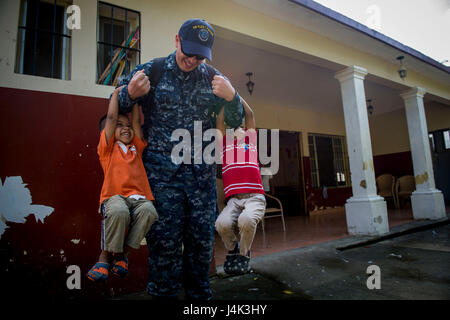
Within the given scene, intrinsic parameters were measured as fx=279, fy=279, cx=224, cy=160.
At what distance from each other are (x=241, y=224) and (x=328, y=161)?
9.73m

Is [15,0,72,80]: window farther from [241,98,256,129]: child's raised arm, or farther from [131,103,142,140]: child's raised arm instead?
[241,98,256,129]: child's raised arm

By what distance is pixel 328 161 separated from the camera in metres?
10.5

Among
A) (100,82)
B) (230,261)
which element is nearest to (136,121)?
(230,261)

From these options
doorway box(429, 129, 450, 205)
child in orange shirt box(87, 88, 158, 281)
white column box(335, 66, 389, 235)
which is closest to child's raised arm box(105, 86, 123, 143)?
child in orange shirt box(87, 88, 158, 281)

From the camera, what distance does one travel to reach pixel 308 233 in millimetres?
5910

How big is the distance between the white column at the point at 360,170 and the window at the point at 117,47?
170 inches

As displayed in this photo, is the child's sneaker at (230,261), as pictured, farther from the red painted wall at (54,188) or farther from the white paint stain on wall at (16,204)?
the white paint stain on wall at (16,204)

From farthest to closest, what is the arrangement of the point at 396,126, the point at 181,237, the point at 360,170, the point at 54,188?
1. the point at 396,126
2. the point at 360,170
3. the point at 54,188
4. the point at 181,237

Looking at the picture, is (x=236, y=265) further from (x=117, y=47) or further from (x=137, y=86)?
(x=117, y=47)

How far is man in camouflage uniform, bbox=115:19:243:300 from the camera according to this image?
158 centimetres

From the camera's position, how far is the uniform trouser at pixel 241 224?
1593 mm

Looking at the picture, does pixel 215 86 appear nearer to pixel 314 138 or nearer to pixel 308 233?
pixel 308 233

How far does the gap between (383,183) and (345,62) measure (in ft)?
21.4

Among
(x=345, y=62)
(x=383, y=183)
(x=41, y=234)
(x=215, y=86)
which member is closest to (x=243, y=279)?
(x=41, y=234)
